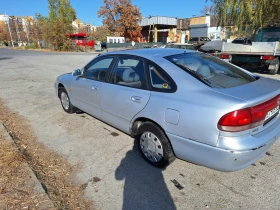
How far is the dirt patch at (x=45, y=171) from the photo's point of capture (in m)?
2.30

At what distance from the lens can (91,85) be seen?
375cm

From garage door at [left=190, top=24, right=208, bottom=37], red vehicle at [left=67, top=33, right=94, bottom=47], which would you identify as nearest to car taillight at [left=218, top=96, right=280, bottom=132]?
red vehicle at [left=67, top=33, right=94, bottom=47]

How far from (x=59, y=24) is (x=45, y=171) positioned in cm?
3602

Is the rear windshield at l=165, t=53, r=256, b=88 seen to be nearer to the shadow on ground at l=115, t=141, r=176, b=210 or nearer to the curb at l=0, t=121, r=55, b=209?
the shadow on ground at l=115, t=141, r=176, b=210

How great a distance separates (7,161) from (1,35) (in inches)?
3579

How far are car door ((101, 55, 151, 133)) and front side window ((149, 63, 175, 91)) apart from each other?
0.12 meters

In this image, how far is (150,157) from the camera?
2973mm

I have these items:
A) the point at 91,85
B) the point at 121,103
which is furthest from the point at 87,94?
the point at 121,103

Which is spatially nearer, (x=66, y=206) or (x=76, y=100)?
(x=66, y=206)

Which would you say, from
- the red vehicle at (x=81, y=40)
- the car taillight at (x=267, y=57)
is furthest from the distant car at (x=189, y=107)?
the red vehicle at (x=81, y=40)

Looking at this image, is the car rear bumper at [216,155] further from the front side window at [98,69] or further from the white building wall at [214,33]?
the white building wall at [214,33]

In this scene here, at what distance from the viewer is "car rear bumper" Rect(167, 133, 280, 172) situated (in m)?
2.13

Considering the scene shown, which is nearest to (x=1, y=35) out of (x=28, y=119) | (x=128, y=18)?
(x=128, y=18)

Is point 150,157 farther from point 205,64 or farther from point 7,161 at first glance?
point 7,161
